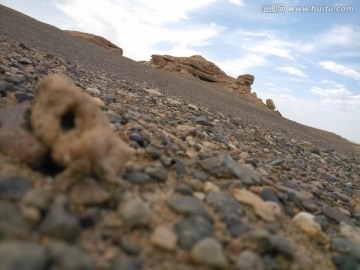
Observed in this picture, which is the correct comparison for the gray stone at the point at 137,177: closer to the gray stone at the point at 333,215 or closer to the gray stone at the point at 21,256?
the gray stone at the point at 21,256

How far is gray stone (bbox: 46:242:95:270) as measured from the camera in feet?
3.79

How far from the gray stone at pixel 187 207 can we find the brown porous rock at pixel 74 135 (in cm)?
37

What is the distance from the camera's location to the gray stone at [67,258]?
1.16 m

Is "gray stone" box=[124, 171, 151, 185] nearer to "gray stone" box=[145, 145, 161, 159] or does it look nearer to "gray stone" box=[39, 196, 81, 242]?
"gray stone" box=[145, 145, 161, 159]

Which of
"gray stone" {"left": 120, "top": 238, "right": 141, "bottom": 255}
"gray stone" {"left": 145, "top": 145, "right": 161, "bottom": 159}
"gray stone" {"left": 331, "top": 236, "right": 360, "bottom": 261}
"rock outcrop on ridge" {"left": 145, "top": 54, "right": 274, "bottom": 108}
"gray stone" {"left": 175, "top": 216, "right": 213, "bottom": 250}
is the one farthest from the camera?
"rock outcrop on ridge" {"left": 145, "top": 54, "right": 274, "bottom": 108}

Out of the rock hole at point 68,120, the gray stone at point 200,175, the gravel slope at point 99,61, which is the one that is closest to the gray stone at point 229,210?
the gray stone at point 200,175

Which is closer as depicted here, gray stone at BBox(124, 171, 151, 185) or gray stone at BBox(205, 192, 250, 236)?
gray stone at BBox(205, 192, 250, 236)

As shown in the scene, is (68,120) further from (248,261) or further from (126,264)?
(248,261)

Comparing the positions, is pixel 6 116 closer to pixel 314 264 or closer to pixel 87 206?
pixel 87 206

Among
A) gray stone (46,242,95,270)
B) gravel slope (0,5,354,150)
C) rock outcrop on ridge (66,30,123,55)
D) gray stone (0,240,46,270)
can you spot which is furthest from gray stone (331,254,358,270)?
rock outcrop on ridge (66,30,123,55)

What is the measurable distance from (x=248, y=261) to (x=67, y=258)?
2.65 ft

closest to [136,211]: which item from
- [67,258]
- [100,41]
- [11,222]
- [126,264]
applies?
[126,264]

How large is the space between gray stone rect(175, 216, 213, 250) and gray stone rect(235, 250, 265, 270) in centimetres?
18

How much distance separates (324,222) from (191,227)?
4.30 feet
